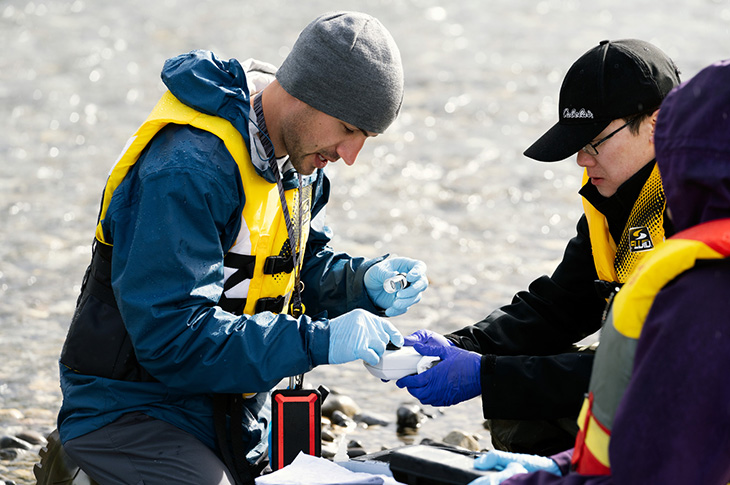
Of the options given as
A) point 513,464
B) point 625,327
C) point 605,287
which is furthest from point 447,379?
point 625,327

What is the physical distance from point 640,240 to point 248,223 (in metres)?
1.37

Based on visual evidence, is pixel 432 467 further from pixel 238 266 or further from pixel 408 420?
pixel 408 420

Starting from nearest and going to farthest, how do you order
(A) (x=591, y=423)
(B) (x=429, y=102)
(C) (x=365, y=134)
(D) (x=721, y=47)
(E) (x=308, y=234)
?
1. (A) (x=591, y=423)
2. (C) (x=365, y=134)
3. (E) (x=308, y=234)
4. (B) (x=429, y=102)
5. (D) (x=721, y=47)

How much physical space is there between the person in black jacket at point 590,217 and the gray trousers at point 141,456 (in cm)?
81

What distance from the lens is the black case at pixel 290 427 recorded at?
335cm

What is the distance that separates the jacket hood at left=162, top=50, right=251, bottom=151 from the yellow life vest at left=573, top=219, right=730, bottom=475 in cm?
150

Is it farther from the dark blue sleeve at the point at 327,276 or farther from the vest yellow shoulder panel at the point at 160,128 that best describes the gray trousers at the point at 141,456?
the dark blue sleeve at the point at 327,276

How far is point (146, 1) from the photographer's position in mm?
15375

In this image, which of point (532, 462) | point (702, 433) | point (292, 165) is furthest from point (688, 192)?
point (292, 165)

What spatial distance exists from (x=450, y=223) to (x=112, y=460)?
17.0 ft

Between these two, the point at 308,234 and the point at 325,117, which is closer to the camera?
the point at 325,117

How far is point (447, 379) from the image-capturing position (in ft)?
11.8

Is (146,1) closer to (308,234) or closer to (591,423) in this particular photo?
(308,234)

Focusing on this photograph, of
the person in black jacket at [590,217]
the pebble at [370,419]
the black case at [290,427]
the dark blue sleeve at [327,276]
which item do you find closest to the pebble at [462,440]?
the pebble at [370,419]
